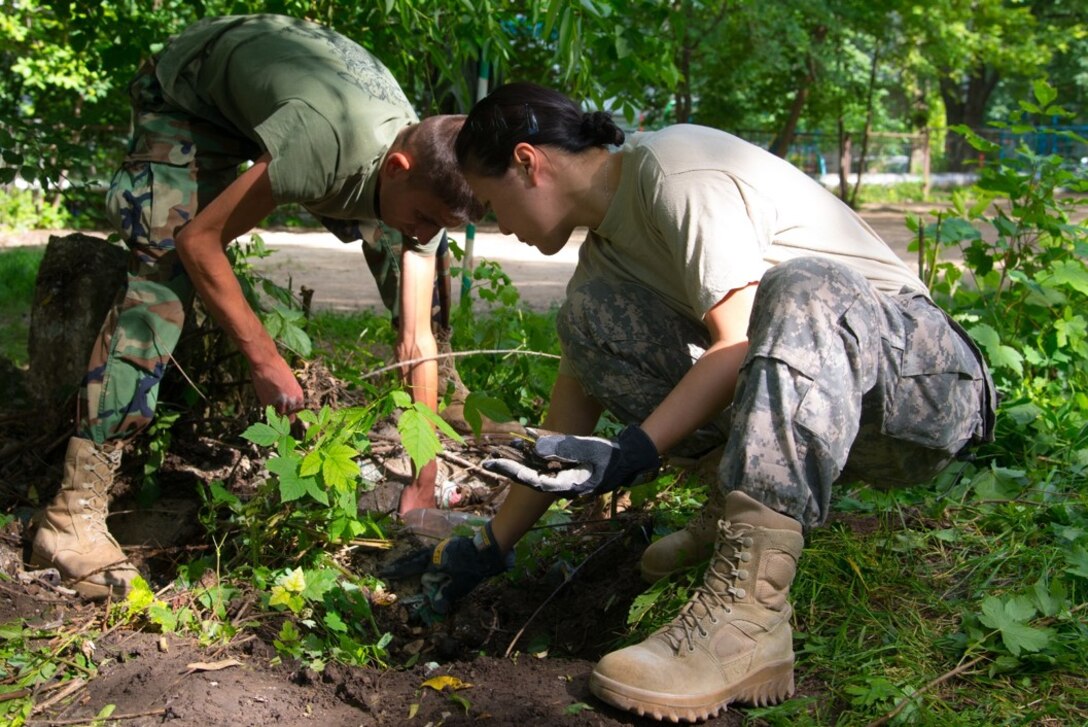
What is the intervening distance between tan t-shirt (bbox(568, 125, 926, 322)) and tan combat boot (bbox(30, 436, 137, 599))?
1425mm

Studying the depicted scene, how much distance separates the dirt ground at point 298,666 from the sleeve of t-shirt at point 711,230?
2.36ft

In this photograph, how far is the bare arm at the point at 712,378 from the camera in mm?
1943

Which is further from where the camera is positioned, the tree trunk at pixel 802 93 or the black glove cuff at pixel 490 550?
the tree trunk at pixel 802 93

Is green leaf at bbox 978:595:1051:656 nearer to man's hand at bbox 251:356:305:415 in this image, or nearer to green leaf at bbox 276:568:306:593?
green leaf at bbox 276:568:306:593

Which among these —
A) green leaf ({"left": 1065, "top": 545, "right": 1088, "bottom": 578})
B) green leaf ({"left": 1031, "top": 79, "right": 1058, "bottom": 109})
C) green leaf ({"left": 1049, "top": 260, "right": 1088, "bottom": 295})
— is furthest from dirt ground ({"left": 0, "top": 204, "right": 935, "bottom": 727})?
green leaf ({"left": 1031, "top": 79, "right": 1058, "bottom": 109})

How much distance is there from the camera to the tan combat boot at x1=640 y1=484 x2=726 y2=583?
2.22 m

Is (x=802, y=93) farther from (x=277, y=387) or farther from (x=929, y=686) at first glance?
(x=929, y=686)

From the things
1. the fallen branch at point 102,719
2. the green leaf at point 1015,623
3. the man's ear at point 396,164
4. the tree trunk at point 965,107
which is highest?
the man's ear at point 396,164

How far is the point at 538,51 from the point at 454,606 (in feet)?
28.2

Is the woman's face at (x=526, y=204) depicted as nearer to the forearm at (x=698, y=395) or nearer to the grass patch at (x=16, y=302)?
the forearm at (x=698, y=395)

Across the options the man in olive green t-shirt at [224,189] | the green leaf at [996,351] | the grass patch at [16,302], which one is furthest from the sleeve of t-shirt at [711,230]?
the grass patch at [16,302]

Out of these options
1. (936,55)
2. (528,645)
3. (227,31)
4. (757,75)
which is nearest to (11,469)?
(227,31)

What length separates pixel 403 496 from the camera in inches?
118

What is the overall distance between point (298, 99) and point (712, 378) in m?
1.28
